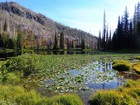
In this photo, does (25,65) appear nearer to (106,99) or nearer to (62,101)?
(62,101)

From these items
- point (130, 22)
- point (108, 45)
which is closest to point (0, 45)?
point (108, 45)

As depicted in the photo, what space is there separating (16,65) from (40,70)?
9.58ft

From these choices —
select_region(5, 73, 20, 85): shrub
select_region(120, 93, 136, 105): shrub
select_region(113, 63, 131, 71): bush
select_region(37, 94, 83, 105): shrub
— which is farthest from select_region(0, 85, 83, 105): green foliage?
select_region(113, 63, 131, 71): bush

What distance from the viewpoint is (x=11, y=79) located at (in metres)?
21.6

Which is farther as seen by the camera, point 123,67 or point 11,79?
point 123,67

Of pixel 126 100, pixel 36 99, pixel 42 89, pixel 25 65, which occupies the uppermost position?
pixel 25 65

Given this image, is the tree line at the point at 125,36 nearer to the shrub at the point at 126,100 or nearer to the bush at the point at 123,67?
the bush at the point at 123,67

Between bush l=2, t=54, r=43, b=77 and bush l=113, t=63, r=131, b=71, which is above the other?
bush l=2, t=54, r=43, b=77

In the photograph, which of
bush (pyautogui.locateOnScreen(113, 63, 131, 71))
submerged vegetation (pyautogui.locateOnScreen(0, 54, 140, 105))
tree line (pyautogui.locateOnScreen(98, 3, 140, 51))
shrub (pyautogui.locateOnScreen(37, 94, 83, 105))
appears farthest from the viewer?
tree line (pyautogui.locateOnScreen(98, 3, 140, 51))

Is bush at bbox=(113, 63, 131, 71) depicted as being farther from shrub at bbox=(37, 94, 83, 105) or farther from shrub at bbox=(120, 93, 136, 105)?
shrub at bbox=(37, 94, 83, 105)

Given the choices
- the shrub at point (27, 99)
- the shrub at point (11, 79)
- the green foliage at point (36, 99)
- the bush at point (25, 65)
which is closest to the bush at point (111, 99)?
the green foliage at point (36, 99)

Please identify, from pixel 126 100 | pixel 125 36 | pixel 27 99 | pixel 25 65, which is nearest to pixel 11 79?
pixel 25 65

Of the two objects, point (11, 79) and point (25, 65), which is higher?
point (25, 65)

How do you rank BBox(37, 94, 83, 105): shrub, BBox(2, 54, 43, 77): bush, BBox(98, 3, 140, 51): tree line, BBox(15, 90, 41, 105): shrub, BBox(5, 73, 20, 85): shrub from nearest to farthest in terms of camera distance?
BBox(37, 94, 83, 105): shrub < BBox(15, 90, 41, 105): shrub < BBox(5, 73, 20, 85): shrub < BBox(2, 54, 43, 77): bush < BBox(98, 3, 140, 51): tree line
